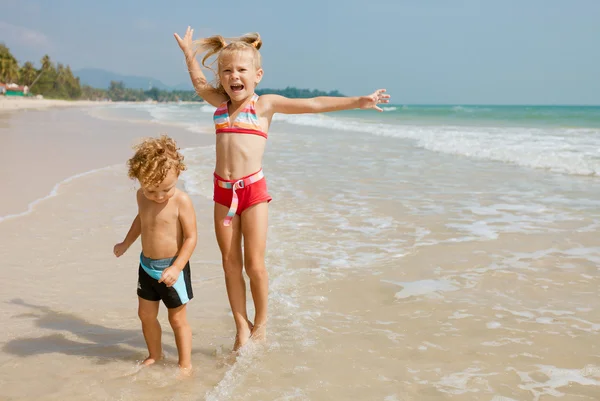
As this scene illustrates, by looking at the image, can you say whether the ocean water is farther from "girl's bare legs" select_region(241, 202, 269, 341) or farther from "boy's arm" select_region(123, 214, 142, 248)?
"boy's arm" select_region(123, 214, 142, 248)

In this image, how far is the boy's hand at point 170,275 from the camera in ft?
9.35

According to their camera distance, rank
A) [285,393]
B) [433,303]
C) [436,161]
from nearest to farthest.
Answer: [285,393], [433,303], [436,161]

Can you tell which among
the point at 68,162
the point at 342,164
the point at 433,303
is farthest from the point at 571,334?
the point at 68,162

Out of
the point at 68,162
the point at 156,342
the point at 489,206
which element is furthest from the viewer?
the point at 68,162

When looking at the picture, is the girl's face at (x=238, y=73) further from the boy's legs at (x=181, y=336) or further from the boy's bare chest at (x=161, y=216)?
the boy's legs at (x=181, y=336)

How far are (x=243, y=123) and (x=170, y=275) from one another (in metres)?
0.97

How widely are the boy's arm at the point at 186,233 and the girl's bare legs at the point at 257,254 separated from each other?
429 millimetres

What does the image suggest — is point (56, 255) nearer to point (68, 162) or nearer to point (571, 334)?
point (571, 334)

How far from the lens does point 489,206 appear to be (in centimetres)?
719

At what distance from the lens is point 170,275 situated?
9.36 feet

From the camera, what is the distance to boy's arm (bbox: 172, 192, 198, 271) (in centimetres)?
289

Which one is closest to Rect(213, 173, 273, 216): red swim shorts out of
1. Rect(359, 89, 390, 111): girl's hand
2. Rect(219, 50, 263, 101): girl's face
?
Rect(219, 50, 263, 101): girl's face

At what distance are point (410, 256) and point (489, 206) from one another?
258 cm

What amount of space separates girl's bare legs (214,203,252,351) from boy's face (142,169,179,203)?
498mm
